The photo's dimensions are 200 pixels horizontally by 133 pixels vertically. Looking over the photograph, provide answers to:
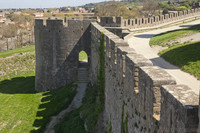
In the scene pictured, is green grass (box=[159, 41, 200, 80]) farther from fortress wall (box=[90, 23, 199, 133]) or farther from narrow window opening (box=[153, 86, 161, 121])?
narrow window opening (box=[153, 86, 161, 121])

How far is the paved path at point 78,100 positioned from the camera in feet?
54.2

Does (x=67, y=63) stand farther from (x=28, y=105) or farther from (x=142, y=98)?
(x=142, y=98)

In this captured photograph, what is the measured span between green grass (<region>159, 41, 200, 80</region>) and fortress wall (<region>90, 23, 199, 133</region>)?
3311 millimetres

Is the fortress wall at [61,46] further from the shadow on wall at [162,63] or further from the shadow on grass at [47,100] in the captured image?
the shadow on wall at [162,63]

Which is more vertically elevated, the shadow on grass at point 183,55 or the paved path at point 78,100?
the shadow on grass at point 183,55

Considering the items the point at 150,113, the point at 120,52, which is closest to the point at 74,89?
the point at 120,52

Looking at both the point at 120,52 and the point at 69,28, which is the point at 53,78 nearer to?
the point at 69,28

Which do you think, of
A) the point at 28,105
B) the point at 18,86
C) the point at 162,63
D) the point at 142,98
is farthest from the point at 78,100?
the point at 142,98

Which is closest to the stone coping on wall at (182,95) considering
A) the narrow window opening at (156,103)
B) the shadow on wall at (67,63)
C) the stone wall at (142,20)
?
the narrow window opening at (156,103)

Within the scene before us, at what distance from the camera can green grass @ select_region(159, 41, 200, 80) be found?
11.9m

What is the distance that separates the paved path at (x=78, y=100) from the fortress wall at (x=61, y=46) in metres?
0.55

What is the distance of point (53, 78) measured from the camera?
Result: 71.3 feet

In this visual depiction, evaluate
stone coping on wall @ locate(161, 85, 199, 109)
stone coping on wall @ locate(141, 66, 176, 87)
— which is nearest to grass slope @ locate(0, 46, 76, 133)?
stone coping on wall @ locate(141, 66, 176, 87)

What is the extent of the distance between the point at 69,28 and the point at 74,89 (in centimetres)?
413
